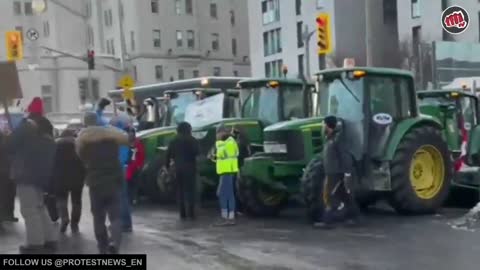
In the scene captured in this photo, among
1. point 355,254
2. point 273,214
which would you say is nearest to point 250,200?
point 273,214

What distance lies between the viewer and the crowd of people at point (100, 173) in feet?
32.3

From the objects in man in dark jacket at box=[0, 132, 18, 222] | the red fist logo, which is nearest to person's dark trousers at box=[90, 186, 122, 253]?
man in dark jacket at box=[0, 132, 18, 222]

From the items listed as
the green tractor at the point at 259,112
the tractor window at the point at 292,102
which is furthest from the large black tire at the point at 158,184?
the tractor window at the point at 292,102

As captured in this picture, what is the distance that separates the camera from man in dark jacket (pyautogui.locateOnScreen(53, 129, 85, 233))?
42.1ft

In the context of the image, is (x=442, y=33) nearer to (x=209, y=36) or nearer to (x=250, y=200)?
(x=209, y=36)

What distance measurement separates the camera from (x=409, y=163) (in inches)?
529

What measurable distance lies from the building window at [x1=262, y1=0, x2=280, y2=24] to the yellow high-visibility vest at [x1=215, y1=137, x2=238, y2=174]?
56.9 metres

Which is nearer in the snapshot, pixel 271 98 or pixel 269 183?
pixel 269 183

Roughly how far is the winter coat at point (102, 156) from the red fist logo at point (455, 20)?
10791 mm

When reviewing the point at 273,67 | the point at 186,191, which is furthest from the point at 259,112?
the point at 273,67

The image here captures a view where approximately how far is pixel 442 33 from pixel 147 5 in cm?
3179

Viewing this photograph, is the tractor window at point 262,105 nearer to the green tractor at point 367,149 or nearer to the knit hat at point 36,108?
the green tractor at point 367,149

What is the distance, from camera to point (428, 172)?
1415 centimetres

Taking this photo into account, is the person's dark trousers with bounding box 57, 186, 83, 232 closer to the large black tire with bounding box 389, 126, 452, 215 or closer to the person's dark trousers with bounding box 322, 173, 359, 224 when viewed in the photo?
the person's dark trousers with bounding box 322, 173, 359, 224
